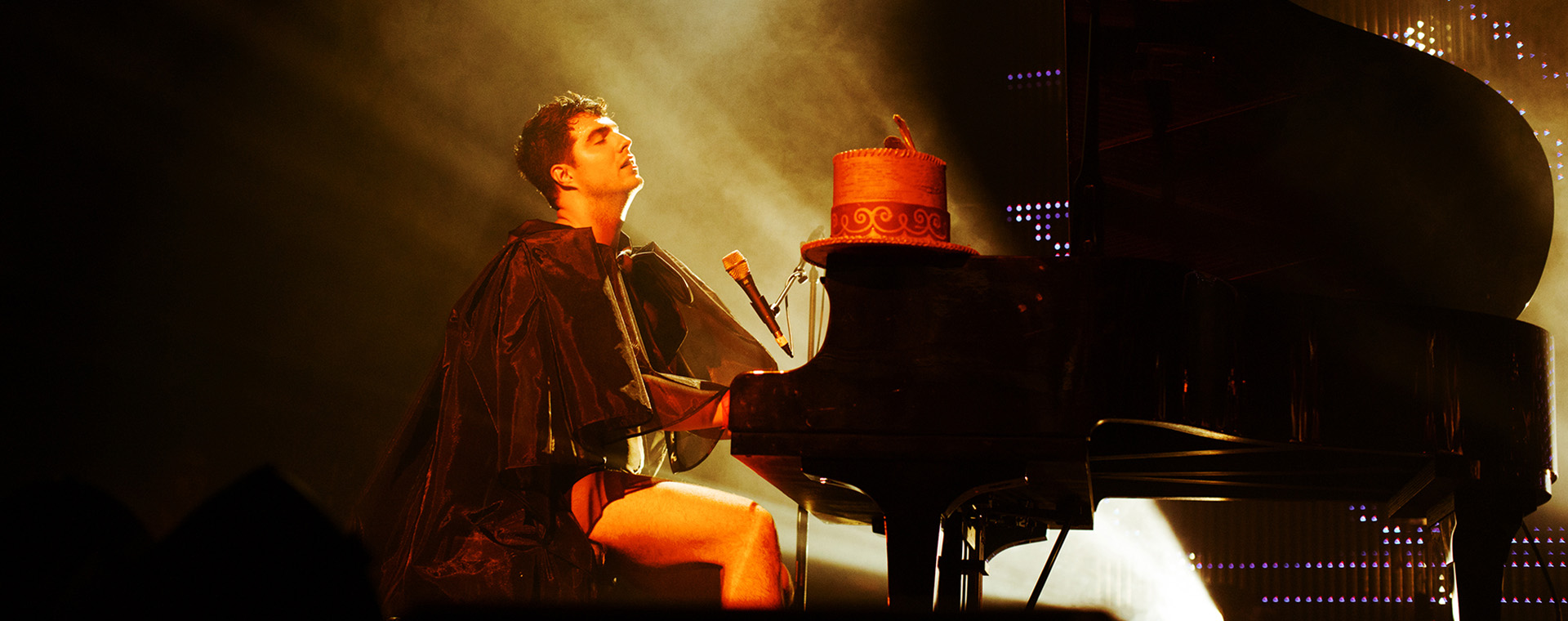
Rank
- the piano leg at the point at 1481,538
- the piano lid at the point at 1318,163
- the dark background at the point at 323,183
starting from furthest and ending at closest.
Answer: the dark background at the point at 323,183 → the piano lid at the point at 1318,163 → the piano leg at the point at 1481,538

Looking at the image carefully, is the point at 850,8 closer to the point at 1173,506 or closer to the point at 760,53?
the point at 760,53

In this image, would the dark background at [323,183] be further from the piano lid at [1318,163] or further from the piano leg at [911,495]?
the piano leg at [911,495]

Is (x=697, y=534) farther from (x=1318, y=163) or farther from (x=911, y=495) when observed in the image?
(x=1318, y=163)

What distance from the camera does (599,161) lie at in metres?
3.04

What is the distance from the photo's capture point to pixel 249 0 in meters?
4.08

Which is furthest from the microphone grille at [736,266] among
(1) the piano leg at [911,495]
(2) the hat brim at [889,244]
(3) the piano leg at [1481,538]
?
(3) the piano leg at [1481,538]

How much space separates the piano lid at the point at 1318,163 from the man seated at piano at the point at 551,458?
105 cm

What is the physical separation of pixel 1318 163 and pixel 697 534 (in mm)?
1691

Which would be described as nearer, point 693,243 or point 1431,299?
point 1431,299

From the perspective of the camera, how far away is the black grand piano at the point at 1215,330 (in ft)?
5.66

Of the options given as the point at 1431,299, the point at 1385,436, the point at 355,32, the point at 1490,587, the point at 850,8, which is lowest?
the point at 1490,587

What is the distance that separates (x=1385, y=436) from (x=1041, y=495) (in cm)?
63

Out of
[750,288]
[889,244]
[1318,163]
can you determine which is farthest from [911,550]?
[1318,163]

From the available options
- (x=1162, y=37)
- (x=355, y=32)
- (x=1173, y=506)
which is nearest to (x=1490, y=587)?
(x=1162, y=37)
